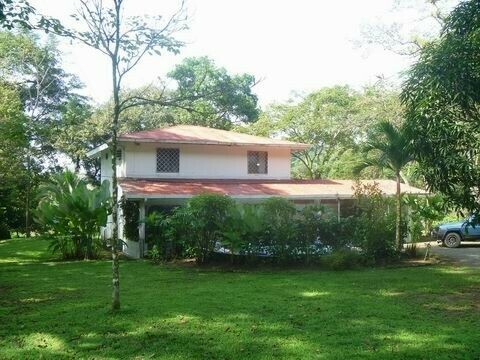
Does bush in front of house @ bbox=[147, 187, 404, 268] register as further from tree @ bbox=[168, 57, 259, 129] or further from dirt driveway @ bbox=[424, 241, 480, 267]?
tree @ bbox=[168, 57, 259, 129]

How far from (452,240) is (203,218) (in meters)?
11.7

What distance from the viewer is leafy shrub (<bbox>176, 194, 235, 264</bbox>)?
1438 centimetres

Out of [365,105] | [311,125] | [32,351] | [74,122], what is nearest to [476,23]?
[74,122]

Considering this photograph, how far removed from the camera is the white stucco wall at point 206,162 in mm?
20672

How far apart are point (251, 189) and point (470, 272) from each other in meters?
9.68

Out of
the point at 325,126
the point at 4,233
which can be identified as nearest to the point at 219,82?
the point at 325,126

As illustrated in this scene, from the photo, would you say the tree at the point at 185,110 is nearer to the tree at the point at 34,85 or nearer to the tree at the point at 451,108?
the tree at the point at 34,85

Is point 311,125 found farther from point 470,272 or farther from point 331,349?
point 331,349

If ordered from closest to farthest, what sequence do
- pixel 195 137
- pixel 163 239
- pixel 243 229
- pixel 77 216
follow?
pixel 243 229 → pixel 163 239 → pixel 77 216 → pixel 195 137

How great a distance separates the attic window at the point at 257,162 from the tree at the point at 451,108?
14.4m

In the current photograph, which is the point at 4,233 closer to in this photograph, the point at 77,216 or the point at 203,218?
the point at 77,216

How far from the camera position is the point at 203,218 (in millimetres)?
14383

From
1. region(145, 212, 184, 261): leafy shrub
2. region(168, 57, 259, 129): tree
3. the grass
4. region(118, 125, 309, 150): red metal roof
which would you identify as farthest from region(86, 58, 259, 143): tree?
the grass

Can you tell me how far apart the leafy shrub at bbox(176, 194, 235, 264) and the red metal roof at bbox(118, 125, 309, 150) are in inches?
248
